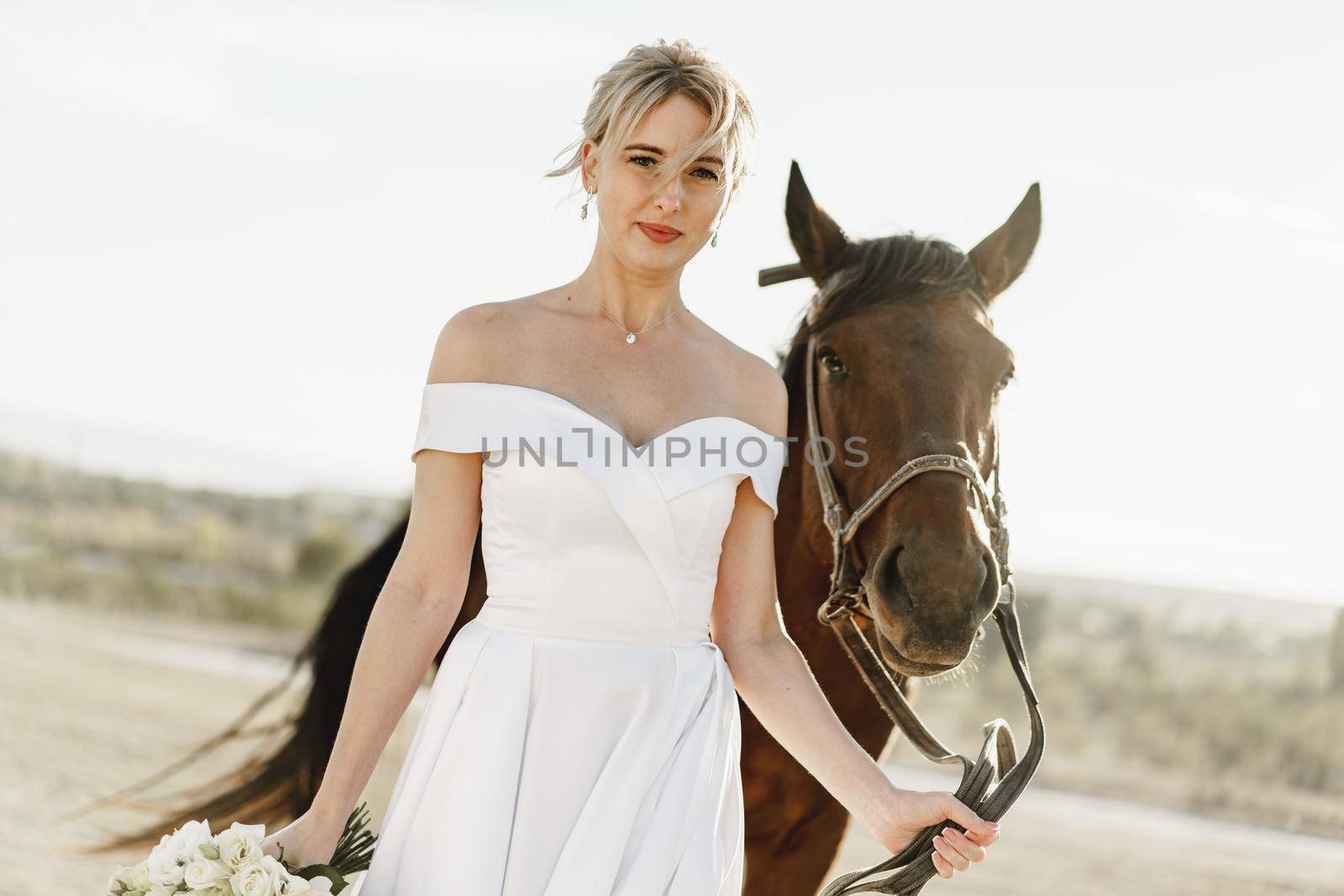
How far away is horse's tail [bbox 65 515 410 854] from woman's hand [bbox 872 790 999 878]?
1903 mm

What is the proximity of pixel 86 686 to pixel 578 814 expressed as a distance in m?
9.96

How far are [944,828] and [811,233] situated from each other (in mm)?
1580

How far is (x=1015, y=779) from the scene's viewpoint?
2.12 m

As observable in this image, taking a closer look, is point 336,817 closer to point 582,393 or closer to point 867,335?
point 582,393

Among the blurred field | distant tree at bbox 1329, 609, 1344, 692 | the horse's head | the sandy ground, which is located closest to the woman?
the horse's head

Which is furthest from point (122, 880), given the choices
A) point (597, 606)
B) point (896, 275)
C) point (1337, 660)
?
point (1337, 660)

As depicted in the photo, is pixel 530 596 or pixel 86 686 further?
pixel 86 686

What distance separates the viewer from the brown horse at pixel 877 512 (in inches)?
92.2

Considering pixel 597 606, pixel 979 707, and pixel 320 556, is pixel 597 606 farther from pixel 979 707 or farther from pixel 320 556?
→ pixel 320 556

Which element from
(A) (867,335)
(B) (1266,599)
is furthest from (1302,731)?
(B) (1266,599)

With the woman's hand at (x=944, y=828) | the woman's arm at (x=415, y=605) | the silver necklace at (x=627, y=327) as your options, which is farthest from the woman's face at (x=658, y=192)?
the woman's hand at (x=944, y=828)

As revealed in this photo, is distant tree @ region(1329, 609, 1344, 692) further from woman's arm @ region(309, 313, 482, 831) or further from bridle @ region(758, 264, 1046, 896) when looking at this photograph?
woman's arm @ region(309, 313, 482, 831)

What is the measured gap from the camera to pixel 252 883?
1699mm

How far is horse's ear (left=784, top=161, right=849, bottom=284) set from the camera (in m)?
3.01
